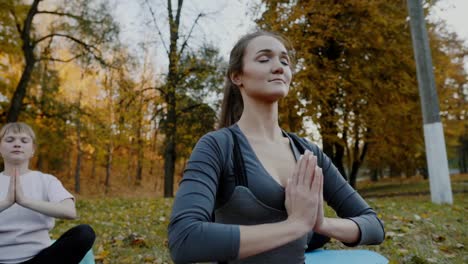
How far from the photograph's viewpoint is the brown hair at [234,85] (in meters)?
1.89

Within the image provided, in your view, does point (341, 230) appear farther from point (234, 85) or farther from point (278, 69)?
point (234, 85)

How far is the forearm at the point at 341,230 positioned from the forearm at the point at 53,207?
6.68 ft

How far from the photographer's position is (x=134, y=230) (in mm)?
6242

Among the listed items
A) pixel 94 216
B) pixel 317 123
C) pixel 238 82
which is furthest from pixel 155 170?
pixel 238 82

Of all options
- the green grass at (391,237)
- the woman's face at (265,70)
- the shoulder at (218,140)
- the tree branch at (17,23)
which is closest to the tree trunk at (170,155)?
the tree branch at (17,23)

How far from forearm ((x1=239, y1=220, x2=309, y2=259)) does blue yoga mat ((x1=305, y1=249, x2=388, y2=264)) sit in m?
1.42

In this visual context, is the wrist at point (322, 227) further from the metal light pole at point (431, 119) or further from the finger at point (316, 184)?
the metal light pole at point (431, 119)

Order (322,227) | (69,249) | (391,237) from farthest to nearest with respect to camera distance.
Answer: (391,237) < (69,249) < (322,227)

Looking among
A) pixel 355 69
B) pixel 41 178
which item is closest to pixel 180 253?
pixel 41 178

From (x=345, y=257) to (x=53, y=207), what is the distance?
2.10 metres

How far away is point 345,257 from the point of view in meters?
2.76

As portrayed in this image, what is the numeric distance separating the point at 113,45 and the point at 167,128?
13.8 feet

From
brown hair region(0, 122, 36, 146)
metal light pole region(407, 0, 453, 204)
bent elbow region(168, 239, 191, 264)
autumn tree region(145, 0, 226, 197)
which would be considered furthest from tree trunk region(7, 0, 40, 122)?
bent elbow region(168, 239, 191, 264)

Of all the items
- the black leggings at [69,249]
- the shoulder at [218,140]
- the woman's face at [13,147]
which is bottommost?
the black leggings at [69,249]
